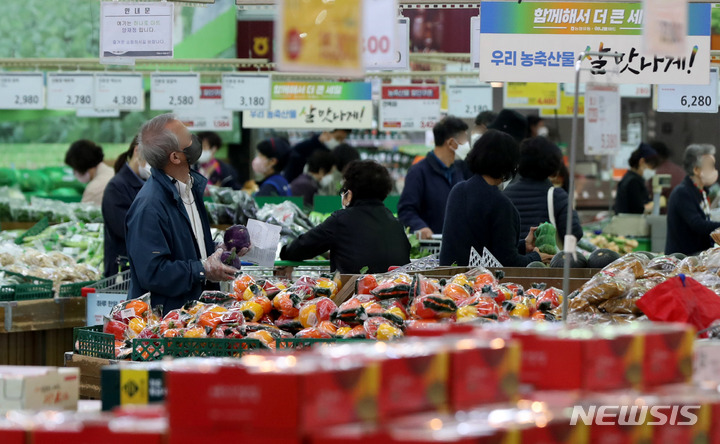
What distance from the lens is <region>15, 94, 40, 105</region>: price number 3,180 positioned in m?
11.2

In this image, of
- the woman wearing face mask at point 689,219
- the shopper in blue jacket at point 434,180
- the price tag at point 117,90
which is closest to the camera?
the shopper in blue jacket at point 434,180

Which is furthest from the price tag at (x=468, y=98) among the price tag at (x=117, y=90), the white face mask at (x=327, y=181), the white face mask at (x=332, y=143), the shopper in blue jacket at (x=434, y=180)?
the shopper in blue jacket at (x=434, y=180)

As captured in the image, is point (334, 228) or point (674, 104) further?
point (674, 104)

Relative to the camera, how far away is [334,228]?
5434 mm

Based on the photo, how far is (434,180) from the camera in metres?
7.96

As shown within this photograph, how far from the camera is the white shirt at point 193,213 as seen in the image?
4.98 metres

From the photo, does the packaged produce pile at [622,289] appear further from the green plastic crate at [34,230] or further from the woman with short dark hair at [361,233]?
the green plastic crate at [34,230]

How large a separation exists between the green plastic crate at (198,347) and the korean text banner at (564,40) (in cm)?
294

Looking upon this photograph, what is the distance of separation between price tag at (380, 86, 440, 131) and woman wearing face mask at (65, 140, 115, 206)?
356 cm

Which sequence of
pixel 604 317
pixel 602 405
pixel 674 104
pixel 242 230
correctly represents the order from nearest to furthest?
pixel 602 405, pixel 604 317, pixel 242 230, pixel 674 104

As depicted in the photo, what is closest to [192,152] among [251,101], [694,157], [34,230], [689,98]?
[34,230]

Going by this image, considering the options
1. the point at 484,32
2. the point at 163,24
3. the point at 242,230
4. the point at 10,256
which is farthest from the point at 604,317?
the point at 10,256

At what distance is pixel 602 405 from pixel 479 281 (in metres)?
2.27

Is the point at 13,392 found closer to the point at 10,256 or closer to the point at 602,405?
the point at 602,405
